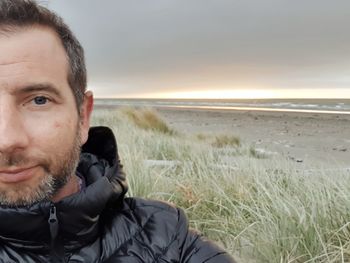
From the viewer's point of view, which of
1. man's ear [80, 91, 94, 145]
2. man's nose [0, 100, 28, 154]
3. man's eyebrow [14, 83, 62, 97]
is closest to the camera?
man's nose [0, 100, 28, 154]

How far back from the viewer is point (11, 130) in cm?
125

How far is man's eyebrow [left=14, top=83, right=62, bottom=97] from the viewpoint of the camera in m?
1.37

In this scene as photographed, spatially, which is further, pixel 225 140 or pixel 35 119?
pixel 225 140

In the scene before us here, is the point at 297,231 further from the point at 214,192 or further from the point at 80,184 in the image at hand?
the point at 80,184

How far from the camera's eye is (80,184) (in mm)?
1646

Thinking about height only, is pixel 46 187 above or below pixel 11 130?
below

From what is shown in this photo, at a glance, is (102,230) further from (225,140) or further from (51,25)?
(225,140)

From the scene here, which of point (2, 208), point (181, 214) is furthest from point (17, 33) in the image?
point (181, 214)

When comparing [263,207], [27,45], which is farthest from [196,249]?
[263,207]

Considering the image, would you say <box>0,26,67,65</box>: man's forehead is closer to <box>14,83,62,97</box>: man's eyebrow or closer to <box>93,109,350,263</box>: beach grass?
<box>14,83,62,97</box>: man's eyebrow

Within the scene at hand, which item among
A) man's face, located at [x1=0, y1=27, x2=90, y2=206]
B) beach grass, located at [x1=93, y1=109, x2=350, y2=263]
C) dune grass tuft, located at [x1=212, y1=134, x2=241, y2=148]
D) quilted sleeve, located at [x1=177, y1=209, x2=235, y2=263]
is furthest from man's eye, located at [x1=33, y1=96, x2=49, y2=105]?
dune grass tuft, located at [x1=212, y1=134, x2=241, y2=148]

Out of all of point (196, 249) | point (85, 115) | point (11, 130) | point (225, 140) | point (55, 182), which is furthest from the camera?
point (225, 140)

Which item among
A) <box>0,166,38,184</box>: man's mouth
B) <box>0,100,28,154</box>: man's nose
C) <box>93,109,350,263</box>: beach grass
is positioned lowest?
<box>93,109,350,263</box>: beach grass

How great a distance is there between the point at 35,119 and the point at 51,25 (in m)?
0.35
